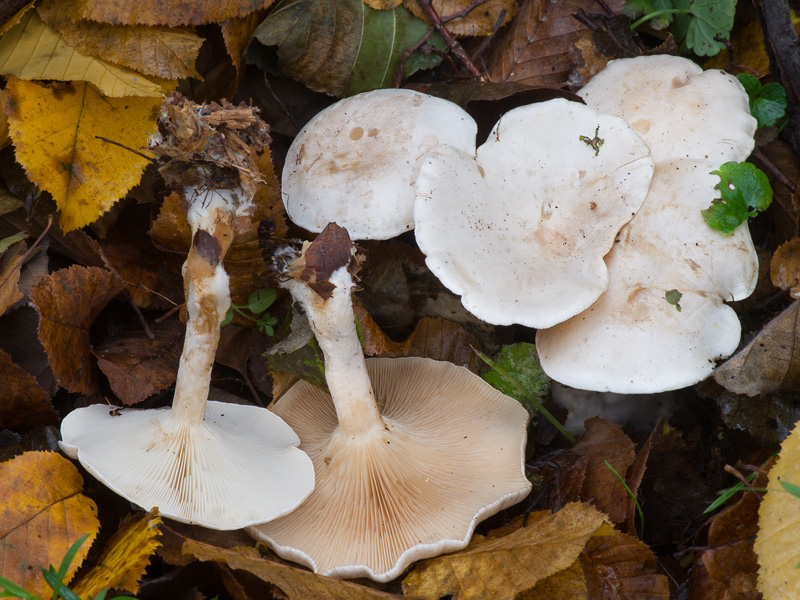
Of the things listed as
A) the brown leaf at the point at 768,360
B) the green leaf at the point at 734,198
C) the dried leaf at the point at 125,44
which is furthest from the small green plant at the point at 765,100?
the dried leaf at the point at 125,44

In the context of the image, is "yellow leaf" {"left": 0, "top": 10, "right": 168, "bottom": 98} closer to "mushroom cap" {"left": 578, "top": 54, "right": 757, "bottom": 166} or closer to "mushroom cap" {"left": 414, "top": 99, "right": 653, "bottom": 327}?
"mushroom cap" {"left": 414, "top": 99, "right": 653, "bottom": 327}

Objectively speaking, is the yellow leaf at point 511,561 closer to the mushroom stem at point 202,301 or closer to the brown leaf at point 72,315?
the mushroom stem at point 202,301

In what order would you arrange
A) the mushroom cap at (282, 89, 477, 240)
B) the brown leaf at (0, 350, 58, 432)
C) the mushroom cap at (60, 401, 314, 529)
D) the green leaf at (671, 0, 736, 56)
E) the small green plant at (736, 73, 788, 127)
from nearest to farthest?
the mushroom cap at (60, 401, 314, 529) < the brown leaf at (0, 350, 58, 432) < the mushroom cap at (282, 89, 477, 240) < the small green plant at (736, 73, 788, 127) < the green leaf at (671, 0, 736, 56)

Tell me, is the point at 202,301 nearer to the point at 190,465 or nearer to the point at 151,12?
the point at 190,465

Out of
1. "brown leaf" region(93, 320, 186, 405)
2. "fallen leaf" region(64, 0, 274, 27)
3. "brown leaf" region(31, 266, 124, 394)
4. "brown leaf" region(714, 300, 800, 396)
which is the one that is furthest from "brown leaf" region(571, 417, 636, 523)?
"fallen leaf" region(64, 0, 274, 27)

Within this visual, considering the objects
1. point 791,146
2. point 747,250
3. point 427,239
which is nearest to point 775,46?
point 791,146
